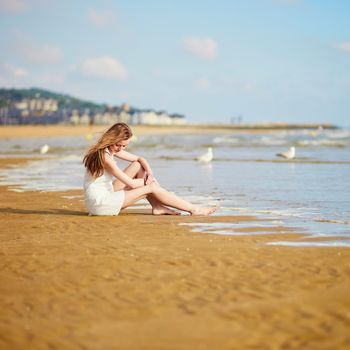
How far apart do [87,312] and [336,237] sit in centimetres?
367

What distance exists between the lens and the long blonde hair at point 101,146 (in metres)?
9.31

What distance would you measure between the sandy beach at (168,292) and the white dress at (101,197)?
1.49 m

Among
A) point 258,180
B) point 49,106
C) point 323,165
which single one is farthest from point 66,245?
point 49,106

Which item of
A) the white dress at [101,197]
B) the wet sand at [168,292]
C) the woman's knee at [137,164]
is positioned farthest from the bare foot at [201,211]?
the wet sand at [168,292]

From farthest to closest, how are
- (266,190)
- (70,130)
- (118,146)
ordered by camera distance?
(70,130) < (266,190) < (118,146)

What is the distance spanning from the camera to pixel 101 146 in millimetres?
9375

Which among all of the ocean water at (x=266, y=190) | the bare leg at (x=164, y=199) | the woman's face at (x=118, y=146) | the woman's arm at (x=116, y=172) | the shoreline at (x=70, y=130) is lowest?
the shoreline at (x=70, y=130)

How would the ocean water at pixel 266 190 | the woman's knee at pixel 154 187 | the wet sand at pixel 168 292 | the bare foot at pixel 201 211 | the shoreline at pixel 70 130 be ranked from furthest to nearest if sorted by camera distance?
the shoreline at pixel 70 130
the woman's knee at pixel 154 187
the bare foot at pixel 201 211
the ocean water at pixel 266 190
the wet sand at pixel 168 292

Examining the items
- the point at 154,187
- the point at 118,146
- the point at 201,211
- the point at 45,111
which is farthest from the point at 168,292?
the point at 45,111

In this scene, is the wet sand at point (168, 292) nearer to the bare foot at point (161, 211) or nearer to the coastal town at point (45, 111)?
the bare foot at point (161, 211)

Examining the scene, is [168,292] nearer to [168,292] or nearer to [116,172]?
Answer: [168,292]

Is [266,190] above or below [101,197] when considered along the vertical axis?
below

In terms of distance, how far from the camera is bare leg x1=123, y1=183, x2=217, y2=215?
9.24 meters

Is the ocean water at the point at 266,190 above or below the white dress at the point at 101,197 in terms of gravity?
below
